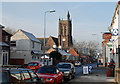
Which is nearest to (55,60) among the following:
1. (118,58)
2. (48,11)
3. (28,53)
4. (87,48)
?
(28,53)

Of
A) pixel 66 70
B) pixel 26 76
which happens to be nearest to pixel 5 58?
pixel 66 70

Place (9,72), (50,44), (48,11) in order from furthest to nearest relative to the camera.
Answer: (50,44), (48,11), (9,72)

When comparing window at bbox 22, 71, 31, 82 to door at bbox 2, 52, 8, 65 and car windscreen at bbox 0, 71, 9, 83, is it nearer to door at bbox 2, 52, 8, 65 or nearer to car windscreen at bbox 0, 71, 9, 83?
car windscreen at bbox 0, 71, 9, 83

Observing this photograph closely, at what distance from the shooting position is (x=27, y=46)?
150ft

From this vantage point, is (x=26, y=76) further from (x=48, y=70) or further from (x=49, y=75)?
(x=48, y=70)

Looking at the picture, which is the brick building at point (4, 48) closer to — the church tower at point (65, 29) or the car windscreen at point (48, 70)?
the car windscreen at point (48, 70)

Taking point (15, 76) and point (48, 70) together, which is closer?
point (15, 76)

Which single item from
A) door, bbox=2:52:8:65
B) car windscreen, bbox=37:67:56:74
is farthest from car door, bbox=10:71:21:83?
door, bbox=2:52:8:65

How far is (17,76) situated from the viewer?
798 cm

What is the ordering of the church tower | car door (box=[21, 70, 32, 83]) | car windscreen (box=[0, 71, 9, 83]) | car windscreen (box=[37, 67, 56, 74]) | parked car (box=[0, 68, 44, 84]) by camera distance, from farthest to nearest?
the church tower → car windscreen (box=[37, 67, 56, 74]) → car door (box=[21, 70, 32, 83]) → parked car (box=[0, 68, 44, 84]) → car windscreen (box=[0, 71, 9, 83])

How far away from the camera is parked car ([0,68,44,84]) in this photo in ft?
24.1

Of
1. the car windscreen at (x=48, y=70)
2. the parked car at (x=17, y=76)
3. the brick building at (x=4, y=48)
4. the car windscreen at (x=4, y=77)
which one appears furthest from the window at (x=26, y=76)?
the brick building at (x=4, y=48)

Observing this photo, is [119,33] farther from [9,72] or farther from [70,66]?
[9,72]

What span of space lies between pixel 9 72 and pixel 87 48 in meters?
70.3
